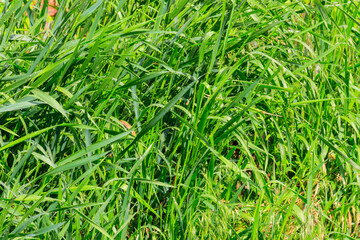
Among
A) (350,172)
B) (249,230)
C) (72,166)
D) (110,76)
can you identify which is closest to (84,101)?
(110,76)

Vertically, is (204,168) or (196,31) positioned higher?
(196,31)

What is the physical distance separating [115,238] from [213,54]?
2.25 ft

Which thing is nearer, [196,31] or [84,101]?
[84,101]

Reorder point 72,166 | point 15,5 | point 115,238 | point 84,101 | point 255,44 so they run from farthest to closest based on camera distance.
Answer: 1. point 255,44
2. point 84,101
3. point 15,5
4. point 115,238
5. point 72,166

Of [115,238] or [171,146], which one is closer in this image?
[115,238]

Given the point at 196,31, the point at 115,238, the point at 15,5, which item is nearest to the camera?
the point at 115,238

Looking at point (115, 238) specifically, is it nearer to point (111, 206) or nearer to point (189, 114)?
point (111, 206)

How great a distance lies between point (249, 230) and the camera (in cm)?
157

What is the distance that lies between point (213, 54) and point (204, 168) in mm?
392

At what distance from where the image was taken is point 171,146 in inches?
71.4

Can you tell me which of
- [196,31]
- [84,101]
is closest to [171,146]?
[84,101]

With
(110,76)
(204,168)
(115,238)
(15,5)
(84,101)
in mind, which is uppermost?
(15,5)

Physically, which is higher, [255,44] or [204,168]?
[255,44]

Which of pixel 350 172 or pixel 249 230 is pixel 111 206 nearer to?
pixel 249 230
